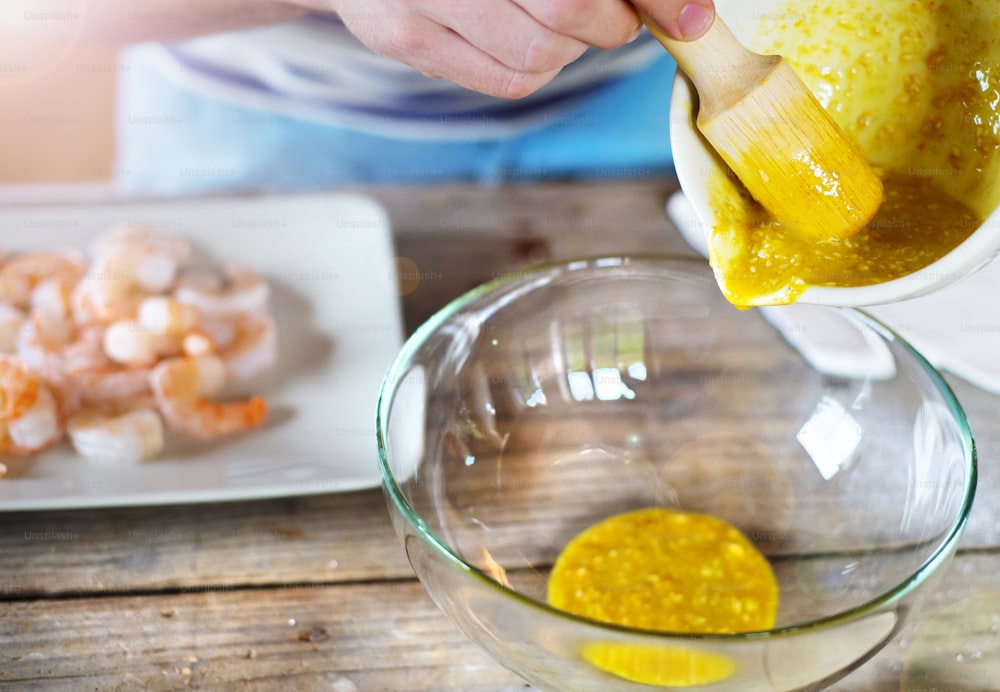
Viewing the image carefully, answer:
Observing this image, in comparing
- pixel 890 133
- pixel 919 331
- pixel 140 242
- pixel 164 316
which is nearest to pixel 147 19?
pixel 140 242

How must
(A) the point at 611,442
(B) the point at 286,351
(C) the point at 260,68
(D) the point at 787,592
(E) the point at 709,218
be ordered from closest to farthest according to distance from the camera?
1. (E) the point at 709,218
2. (D) the point at 787,592
3. (A) the point at 611,442
4. (B) the point at 286,351
5. (C) the point at 260,68

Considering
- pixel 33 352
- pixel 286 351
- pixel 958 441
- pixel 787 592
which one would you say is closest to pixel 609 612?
pixel 787 592

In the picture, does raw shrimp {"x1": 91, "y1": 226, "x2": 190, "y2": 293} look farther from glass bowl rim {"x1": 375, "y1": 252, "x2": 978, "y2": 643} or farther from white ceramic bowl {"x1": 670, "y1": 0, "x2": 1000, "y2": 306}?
white ceramic bowl {"x1": 670, "y1": 0, "x2": 1000, "y2": 306}

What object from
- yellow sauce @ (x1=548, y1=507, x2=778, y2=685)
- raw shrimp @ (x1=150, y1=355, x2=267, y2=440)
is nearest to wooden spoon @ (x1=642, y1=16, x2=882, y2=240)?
yellow sauce @ (x1=548, y1=507, x2=778, y2=685)

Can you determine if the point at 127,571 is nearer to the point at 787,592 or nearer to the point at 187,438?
the point at 187,438

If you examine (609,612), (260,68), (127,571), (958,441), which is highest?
(958,441)

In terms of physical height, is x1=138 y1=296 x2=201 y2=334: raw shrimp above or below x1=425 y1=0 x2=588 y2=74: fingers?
below
